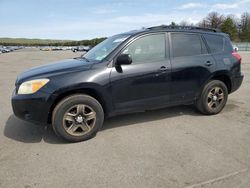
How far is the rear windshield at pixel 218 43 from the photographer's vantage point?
511cm

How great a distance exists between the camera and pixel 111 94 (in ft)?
13.4

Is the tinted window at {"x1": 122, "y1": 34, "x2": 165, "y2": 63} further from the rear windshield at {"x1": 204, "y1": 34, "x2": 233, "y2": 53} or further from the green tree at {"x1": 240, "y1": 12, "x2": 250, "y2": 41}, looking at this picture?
the green tree at {"x1": 240, "y1": 12, "x2": 250, "y2": 41}

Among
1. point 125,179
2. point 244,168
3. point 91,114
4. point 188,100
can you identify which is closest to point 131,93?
point 91,114

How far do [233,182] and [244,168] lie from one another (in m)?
0.41

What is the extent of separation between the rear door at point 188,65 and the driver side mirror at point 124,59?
972 mm

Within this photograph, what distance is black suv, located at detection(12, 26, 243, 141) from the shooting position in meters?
3.78

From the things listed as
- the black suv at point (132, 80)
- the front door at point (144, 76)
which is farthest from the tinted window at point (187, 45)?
the front door at point (144, 76)

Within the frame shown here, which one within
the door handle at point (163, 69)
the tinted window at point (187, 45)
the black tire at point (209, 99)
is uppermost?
the tinted window at point (187, 45)

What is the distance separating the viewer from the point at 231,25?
7219 cm

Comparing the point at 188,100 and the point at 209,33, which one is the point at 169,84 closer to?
the point at 188,100

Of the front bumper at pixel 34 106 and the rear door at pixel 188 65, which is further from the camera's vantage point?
the rear door at pixel 188 65

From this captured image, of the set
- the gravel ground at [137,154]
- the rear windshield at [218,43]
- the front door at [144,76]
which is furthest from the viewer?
the rear windshield at [218,43]

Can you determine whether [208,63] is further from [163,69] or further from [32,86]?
[32,86]

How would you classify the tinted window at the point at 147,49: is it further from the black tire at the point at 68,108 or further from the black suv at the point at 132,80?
the black tire at the point at 68,108
